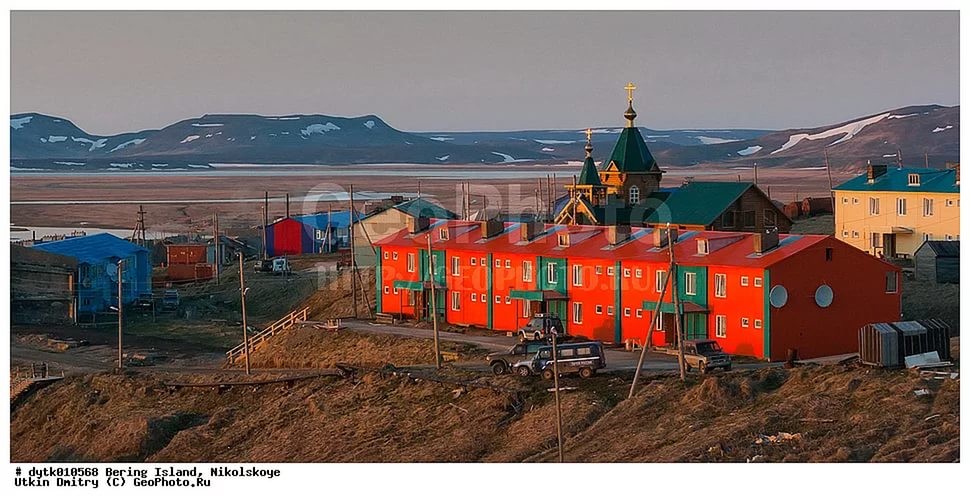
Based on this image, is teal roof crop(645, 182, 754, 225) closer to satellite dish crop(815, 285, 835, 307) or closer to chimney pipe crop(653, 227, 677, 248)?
chimney pipe crop(653, 227, 677, 248)

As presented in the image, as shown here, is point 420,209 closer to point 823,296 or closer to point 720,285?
point 720,285

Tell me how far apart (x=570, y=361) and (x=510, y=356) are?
283 centimetres

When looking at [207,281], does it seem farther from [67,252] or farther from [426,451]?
[426,451]

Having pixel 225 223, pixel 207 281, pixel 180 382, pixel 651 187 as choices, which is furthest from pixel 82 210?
pixel 180 382

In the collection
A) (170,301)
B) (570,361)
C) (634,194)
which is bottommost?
(170,301)

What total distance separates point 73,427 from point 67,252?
24665 mm

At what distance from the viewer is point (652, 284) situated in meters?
50.9

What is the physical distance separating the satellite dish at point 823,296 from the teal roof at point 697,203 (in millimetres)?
16745

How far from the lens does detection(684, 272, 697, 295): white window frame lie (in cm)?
4994

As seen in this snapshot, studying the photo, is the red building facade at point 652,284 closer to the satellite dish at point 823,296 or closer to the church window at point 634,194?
the satellite dish at point 823,296

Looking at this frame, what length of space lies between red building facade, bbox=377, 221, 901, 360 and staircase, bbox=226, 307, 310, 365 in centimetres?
341

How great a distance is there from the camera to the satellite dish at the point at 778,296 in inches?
1879

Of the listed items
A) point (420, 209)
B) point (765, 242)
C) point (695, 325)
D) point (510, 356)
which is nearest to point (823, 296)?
point (765, 242)

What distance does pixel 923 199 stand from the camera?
69.5 meters
